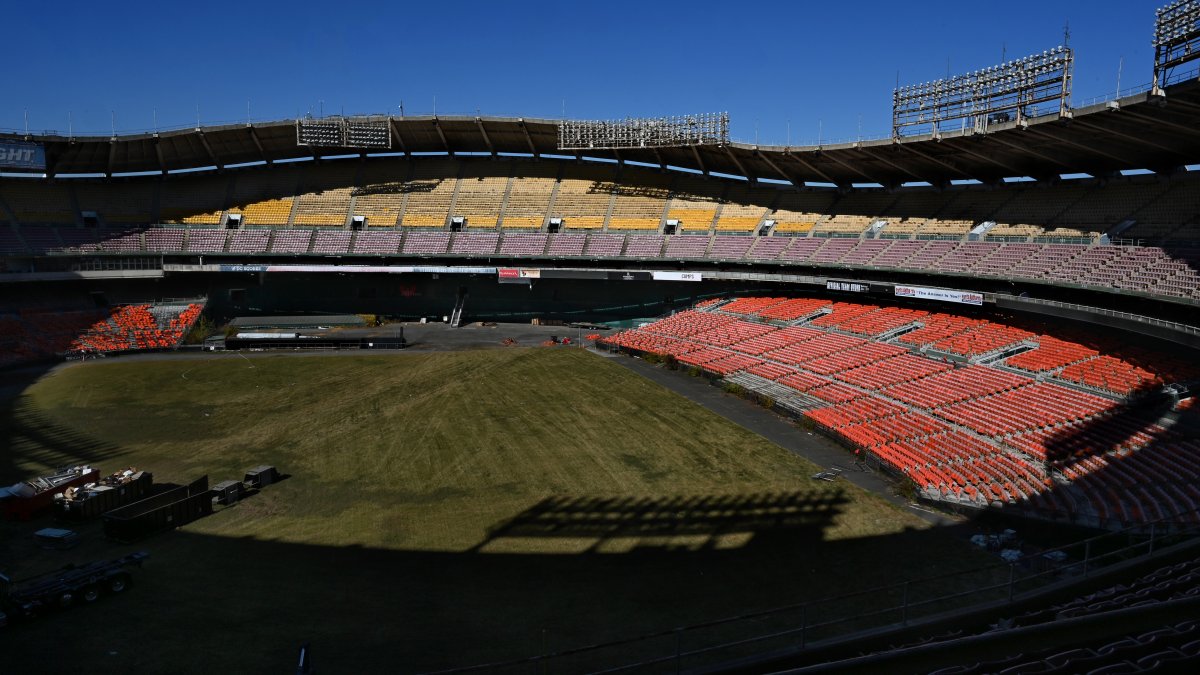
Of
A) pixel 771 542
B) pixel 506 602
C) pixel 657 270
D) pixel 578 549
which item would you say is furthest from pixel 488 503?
pixel 657 270

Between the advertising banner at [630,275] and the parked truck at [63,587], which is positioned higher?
the advertising banner at [630,275]

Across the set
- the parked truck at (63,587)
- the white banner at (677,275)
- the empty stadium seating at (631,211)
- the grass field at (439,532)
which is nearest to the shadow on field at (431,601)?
the grass field at (439,532)

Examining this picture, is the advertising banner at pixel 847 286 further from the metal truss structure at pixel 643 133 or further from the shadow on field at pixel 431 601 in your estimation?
the shadow on field at pixel 431 601

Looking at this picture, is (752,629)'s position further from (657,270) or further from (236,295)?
(236,295)

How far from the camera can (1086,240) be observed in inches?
1316

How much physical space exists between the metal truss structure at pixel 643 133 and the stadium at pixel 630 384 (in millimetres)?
263

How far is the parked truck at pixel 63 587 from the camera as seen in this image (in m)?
13.9

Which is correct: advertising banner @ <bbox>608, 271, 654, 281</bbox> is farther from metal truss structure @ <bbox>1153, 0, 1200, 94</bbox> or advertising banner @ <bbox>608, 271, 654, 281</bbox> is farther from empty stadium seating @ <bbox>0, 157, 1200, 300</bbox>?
metal truss structure @ <bbox>1153, 0, 1200, 94</bbox>

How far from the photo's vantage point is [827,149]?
43875 mm

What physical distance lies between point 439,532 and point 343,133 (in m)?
45.0

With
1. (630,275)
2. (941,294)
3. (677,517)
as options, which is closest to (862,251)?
(941,294)

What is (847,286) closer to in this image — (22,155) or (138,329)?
(138,329)

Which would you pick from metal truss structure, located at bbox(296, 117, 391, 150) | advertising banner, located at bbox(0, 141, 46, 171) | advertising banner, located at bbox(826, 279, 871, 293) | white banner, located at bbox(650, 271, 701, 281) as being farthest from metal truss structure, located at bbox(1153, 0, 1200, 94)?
advertising banner, located at bbox(0, 141, 46, 171)

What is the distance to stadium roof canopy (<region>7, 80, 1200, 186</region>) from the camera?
28.5 m
